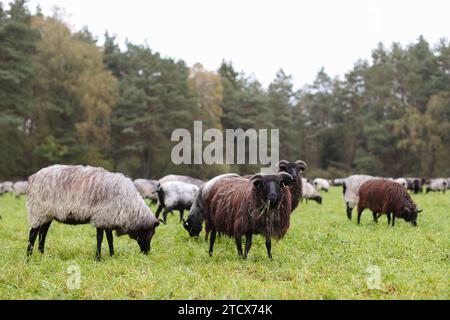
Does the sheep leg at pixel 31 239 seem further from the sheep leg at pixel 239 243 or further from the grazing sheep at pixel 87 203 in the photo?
the sheep leg at pixel 239 243

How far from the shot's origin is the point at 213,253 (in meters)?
8.42

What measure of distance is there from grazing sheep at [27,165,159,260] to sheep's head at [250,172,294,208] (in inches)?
96.7

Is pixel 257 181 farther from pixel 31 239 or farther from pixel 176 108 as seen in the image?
pixel 176 108

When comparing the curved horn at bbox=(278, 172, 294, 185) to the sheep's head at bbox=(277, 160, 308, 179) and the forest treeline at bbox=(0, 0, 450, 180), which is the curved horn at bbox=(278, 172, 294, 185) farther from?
the forest treeline at bbox=(0, 0, 450, 180)

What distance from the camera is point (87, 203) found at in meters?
8.03

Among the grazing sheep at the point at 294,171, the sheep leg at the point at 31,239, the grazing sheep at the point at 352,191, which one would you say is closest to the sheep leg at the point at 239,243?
the grazing sheep at the point at 294,171

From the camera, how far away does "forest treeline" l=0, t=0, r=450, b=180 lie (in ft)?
122

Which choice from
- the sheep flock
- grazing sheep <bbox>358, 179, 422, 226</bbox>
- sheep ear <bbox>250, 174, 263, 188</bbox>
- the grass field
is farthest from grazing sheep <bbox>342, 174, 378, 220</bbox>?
sheep ear <bbox>250, 174, 263, 188</bbox>

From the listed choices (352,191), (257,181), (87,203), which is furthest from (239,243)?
(352,191)

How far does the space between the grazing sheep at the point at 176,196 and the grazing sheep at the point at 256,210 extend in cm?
594

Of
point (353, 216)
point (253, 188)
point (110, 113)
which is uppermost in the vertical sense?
point (110, 113)
